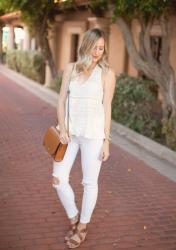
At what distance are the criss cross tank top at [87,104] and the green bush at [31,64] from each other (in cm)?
1576

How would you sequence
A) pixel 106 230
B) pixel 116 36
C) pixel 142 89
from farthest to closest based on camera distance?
pixel 116 36, pixel 142 89, pixel 106 230

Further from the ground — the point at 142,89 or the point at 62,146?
the point at 62,146

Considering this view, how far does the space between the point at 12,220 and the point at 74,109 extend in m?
1.45

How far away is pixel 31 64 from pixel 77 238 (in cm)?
1642

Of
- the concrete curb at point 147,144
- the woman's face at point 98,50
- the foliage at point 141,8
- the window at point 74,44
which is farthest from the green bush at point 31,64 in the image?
the woman's face at point 98,50

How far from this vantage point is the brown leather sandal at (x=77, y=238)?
4.14 meters

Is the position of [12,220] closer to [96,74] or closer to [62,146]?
[62,146]

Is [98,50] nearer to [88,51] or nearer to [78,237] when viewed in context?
[88,51]

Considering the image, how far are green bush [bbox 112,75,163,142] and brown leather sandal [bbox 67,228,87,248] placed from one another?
5.09 metres

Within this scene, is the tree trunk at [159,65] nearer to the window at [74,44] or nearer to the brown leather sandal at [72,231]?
the brown leather sandal at [72,231]

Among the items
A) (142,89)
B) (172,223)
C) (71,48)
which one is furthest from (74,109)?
(71,48)

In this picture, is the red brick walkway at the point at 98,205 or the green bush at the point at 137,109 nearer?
the red brick walkway at the point at 98,205

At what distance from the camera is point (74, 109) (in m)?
3.91

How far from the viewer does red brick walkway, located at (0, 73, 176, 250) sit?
4340mm
